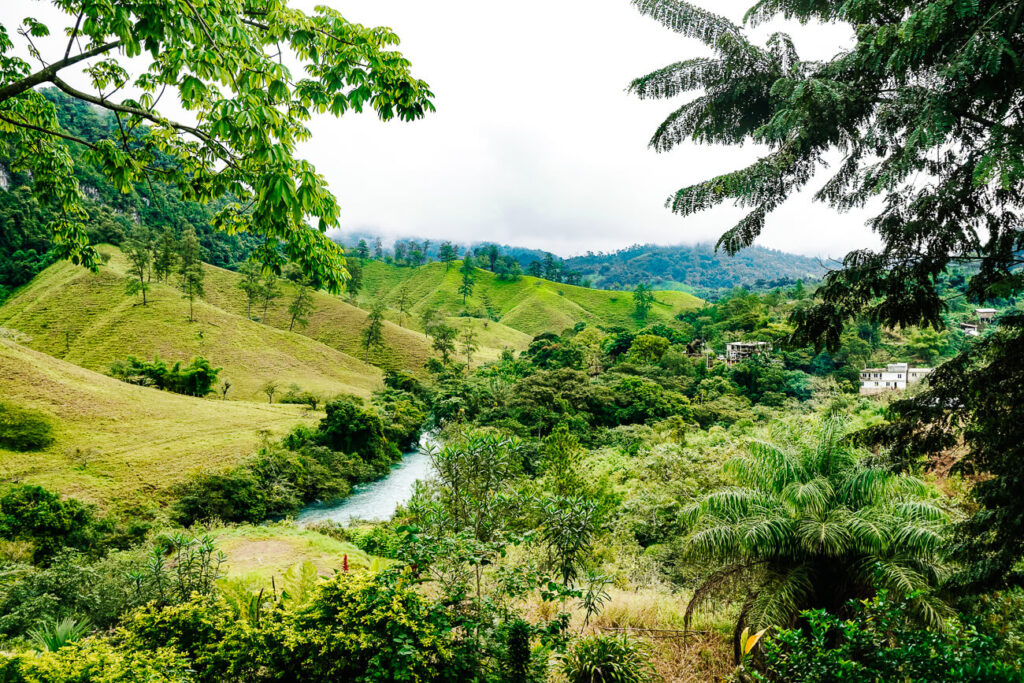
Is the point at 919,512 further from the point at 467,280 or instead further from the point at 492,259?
the point at 492,259

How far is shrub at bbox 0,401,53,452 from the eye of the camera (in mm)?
19891

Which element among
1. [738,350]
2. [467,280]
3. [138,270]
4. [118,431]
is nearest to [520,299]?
[467,280]

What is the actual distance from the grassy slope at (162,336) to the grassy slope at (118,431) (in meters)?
10.7

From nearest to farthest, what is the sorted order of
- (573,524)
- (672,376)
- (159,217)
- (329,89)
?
(329,89)
(573,524)
(672,376)
(159,217)

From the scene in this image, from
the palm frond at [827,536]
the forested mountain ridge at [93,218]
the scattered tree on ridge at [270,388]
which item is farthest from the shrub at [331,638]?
the scattered tree on ridge at [270,388]

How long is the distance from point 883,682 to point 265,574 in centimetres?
1239

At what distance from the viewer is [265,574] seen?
11352 mm

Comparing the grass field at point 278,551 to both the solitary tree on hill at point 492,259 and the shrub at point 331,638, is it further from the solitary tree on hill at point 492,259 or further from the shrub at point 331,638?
the solitary tree on hill at point 492,259

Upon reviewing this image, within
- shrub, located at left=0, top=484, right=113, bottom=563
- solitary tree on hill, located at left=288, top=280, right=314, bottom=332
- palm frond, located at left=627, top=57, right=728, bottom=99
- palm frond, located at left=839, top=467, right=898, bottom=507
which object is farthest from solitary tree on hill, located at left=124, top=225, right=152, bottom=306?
palm frond, located at left=839, top=467, right=898, bottom=507

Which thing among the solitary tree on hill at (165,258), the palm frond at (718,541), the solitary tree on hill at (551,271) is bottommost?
the palm frond at (718,541)

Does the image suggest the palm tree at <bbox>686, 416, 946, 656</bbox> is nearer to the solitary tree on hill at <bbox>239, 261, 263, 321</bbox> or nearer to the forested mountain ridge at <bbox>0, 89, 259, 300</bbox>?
the forested mountain ridge at <bbox>0, 89, 259, 300</bbox>

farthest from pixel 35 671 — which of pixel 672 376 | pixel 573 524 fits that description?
pixel 672 376

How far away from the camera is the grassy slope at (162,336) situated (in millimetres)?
39344

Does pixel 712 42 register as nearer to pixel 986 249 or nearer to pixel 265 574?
pixel 986 249
